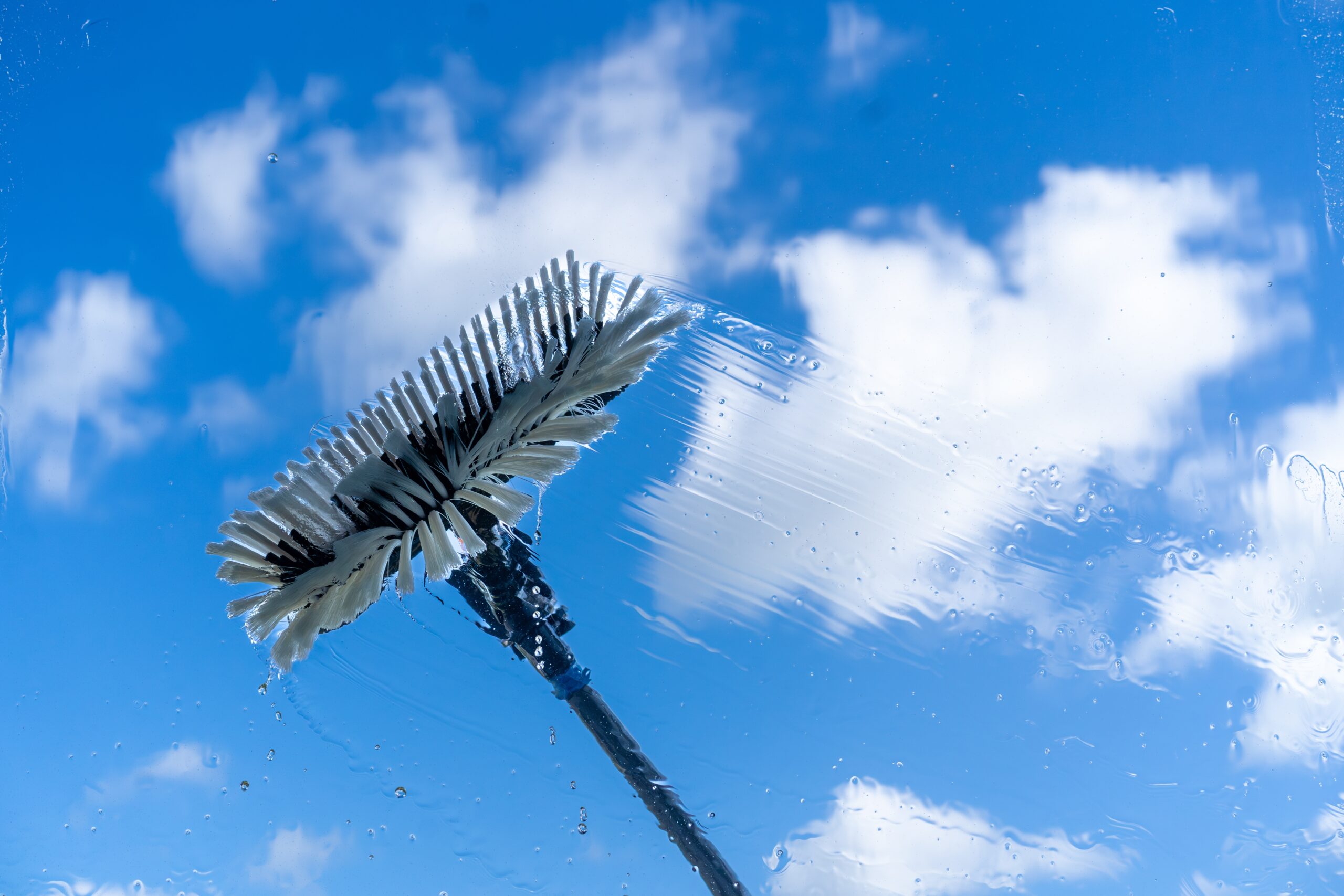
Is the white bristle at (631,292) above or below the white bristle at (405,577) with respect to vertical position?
above

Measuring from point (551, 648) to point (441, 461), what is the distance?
0.43 meters

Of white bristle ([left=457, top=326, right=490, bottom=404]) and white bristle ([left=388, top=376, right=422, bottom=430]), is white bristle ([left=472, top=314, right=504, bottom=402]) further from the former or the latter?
white bristle ([left=388, top=376, right=422, bottom=430])

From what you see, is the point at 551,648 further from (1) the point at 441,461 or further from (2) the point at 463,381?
(2) the point at 463,381

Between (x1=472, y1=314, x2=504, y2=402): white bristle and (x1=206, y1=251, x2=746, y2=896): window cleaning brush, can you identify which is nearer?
(x1=206, y1=251, x2=746, y2=896): window cleaning brush

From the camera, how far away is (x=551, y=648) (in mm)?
1461

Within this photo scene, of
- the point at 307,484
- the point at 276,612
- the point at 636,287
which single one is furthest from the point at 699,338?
the point at 276,612

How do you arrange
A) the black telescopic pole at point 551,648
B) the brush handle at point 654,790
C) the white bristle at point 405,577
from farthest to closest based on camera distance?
1. the brush handle at point 654,790
2. the black telescopic pole at point 551,648
3. the white bristle at point 405,577

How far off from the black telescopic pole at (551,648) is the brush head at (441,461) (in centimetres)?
7

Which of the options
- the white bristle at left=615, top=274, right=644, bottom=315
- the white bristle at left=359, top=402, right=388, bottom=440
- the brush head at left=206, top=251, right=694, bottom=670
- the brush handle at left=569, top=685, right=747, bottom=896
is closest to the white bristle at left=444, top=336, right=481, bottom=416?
the brush head at left=206, top=251, right=694, bottom=670

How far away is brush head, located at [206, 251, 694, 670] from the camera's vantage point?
122cm

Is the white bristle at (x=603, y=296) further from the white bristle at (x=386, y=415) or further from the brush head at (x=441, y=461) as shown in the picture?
the white bristle at (x=386, y=415)

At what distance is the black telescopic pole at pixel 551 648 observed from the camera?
1418 millimetres

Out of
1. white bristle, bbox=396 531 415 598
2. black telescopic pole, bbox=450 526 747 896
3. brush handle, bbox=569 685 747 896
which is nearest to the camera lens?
white bristle, bbox=396 531 415 598

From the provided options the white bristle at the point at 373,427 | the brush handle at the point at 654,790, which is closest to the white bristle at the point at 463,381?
the white bristle at the point at 373,427
